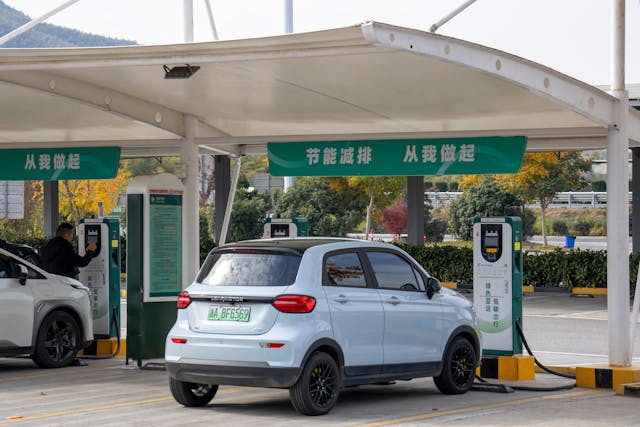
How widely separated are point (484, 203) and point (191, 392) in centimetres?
4778

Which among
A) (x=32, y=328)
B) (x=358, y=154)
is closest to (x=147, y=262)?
(x=32, y=328)

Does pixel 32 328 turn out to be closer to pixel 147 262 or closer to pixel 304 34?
pixel 147 262

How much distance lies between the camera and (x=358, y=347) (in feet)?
35.6

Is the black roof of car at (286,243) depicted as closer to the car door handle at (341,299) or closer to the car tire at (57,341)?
the car door handle at (341,299)

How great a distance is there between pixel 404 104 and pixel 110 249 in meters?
4.79

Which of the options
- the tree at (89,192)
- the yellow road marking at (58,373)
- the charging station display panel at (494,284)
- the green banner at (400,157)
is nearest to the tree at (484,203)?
the tree at (89,192)

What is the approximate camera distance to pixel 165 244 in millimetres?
14656

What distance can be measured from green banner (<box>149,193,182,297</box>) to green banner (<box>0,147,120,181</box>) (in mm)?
2015

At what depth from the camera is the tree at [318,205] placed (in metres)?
52.4

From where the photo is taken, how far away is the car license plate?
1036 cm

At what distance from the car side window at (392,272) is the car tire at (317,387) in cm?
118

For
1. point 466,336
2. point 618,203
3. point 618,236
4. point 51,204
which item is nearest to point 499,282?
point 466,336

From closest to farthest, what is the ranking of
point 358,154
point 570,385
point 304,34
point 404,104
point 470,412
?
point 304,34
point 470,412
point 570,385
point 404,104
point 358,154

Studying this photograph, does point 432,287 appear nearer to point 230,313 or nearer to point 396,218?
point 230,313
